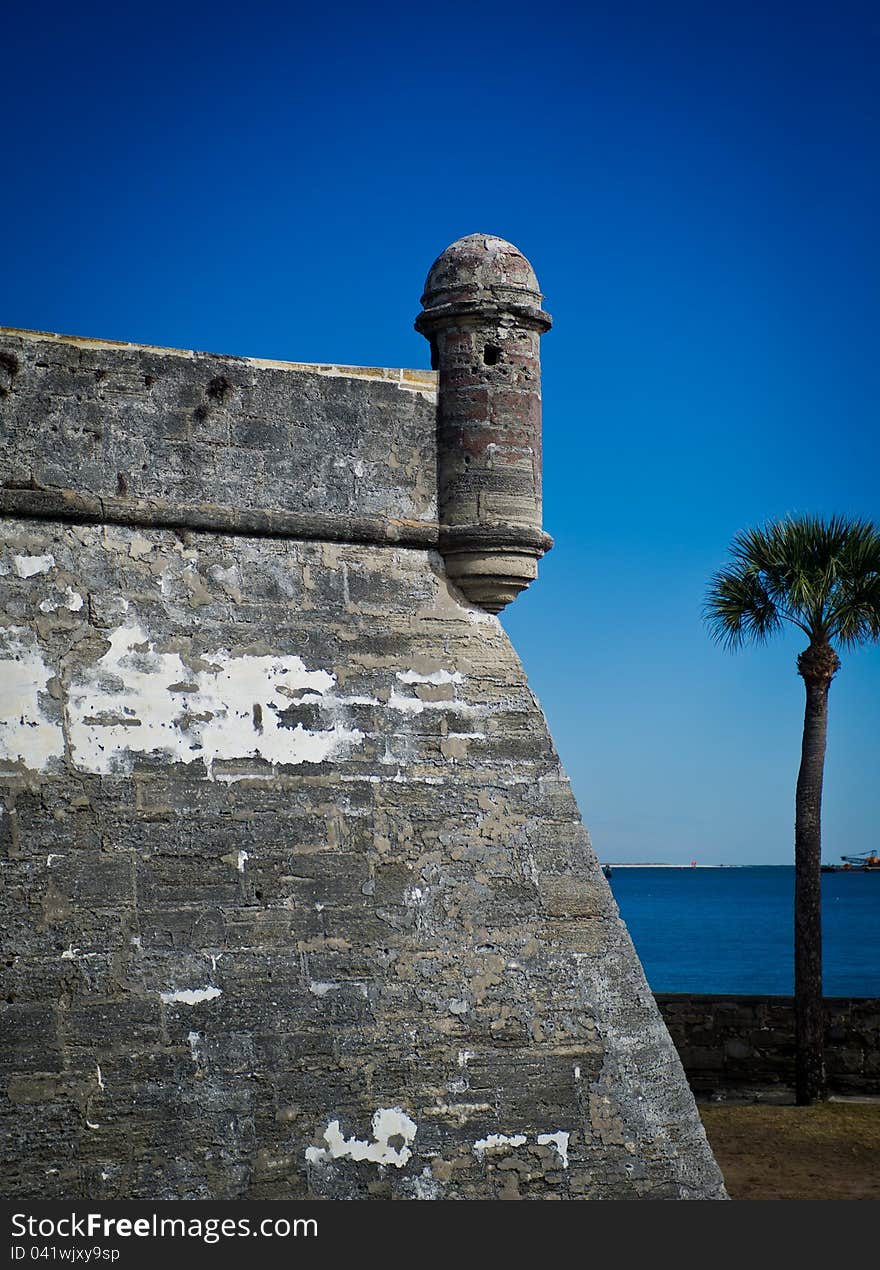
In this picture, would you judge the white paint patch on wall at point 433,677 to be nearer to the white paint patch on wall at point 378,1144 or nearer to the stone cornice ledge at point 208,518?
the stone cornice ledge at point 208,518

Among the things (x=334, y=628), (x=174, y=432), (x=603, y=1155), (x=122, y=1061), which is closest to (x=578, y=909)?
(x=603, y=1155)

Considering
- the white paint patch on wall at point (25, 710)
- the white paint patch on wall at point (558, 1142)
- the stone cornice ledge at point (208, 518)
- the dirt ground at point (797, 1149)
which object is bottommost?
the dirt ground at point (797, 1149)

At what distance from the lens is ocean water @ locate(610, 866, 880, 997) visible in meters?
55.8

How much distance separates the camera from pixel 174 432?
21.6 ft

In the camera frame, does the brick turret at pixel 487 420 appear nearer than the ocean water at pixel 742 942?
Yes

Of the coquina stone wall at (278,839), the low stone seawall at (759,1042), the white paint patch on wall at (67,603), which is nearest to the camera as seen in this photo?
the coquina stone wall at (278,839)

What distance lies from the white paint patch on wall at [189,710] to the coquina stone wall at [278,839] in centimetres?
1

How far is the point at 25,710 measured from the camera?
6129 mm

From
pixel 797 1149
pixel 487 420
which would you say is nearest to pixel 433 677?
pixel 487 420

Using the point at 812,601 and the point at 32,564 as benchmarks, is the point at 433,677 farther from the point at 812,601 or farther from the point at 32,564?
the point at 812,601

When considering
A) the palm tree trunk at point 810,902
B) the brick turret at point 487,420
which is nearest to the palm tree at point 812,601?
the palm tree trunk at point 810,902

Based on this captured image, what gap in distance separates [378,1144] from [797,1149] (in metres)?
8.16

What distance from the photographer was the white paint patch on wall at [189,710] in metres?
6.21

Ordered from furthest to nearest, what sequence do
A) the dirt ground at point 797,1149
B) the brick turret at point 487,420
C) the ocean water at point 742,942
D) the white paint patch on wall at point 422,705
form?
the ocean water at point 742,942, the dirt ground at point 797,1149, the brick turret at point 487,420, the white paint patch on wall at point 422,705
